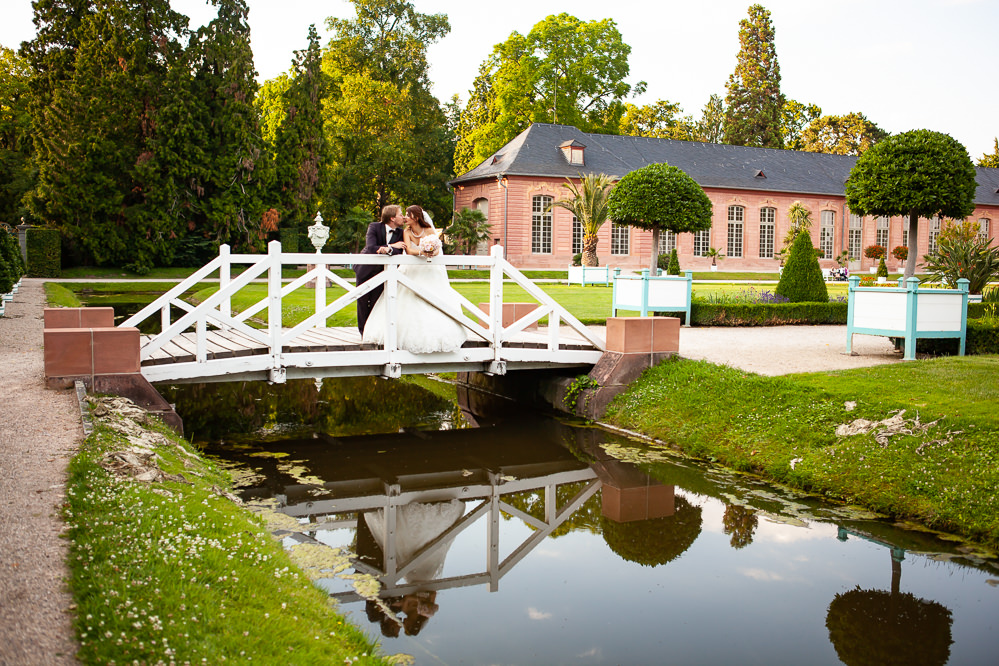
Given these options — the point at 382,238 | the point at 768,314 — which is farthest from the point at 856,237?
the point at 382,238

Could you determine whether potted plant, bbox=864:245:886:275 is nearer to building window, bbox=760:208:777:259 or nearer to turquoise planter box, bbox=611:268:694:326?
building window, bbox=760:208:777:259

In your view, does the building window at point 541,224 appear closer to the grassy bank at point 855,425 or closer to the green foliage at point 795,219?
the green foliage at point 795,219

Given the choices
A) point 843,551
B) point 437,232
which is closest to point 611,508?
point 843,551

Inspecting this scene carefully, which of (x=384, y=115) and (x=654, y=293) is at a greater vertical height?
(x=384, y=115)

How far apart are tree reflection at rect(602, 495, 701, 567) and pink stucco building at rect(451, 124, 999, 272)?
107ft

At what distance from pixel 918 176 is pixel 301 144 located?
27.2 metres

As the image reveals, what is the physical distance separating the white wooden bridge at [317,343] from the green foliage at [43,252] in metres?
25.4

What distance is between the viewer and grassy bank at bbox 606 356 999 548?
19.6 ft

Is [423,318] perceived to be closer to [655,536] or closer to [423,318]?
[423,318]

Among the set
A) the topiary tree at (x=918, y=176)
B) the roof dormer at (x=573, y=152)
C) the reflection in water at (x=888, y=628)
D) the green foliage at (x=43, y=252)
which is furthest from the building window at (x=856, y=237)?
the reflection in water at (x=888, y=628)

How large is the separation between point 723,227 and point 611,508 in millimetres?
38726

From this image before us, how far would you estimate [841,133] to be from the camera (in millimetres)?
64625

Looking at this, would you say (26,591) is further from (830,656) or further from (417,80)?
(417,80)

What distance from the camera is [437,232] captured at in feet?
27.9
